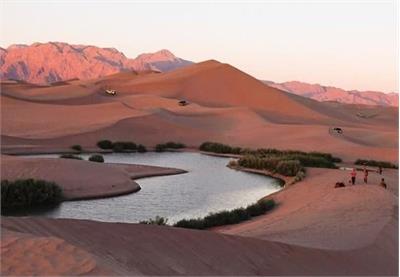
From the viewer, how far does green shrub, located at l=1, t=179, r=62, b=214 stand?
2056cm

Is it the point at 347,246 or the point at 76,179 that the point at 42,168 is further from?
the point at 347,246

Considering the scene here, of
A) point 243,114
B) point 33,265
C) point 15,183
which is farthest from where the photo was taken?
point 243,114

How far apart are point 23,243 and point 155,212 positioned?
11.6m

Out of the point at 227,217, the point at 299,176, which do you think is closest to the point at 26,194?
the point at 227,217

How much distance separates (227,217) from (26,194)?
22.5 feet

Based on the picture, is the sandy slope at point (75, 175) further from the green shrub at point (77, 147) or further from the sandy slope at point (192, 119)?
the green shrub at point (77, 147)

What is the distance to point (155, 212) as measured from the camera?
66.5 feet

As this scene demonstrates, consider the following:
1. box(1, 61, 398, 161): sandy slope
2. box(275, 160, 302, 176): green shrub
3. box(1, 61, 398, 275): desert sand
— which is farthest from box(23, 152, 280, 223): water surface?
box(1, 61, 398, 161): sandy slope

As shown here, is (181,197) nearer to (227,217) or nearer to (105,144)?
(227,217)

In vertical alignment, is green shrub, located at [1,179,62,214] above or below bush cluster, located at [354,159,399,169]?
below

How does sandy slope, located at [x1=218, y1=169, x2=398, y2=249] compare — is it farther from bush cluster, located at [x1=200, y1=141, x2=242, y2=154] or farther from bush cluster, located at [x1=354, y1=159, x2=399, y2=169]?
bush cluster, located at [x1=200, y1=141, x2=242, y2=154]

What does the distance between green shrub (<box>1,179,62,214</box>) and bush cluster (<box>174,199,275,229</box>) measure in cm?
551

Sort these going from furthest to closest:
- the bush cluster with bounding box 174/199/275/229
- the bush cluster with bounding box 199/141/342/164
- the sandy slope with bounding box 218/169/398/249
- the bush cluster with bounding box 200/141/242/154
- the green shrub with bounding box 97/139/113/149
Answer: the bush cluster with bounding box 200/141/242/154
the green shrub with bounding box 97/139/113/149
the bush cluster with bounding box 199/141/342/164
the bush cluster with bounding box 174/199/275/229
the sandy slope with bounding box 218/169/398/249

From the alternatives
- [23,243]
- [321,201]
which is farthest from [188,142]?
[23,243]
